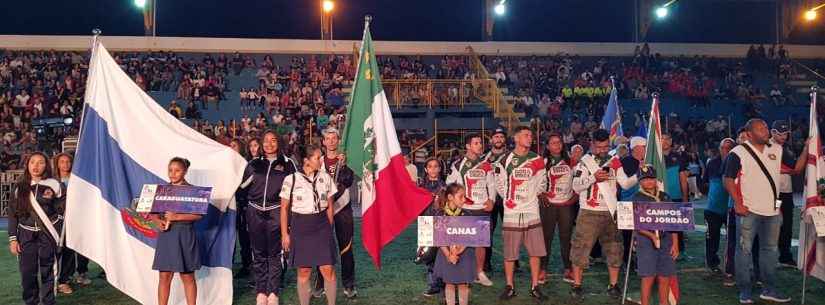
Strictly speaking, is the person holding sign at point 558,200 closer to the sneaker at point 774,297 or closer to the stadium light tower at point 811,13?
the sneaker at point 774,297

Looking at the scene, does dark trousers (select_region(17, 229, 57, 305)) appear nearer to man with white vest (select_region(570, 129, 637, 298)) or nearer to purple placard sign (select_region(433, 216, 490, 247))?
purple placard sign (select_region(433, 216, 490, 247))

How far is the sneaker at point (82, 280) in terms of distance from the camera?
27.2 ft

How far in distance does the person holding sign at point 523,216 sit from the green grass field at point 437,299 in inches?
12.1

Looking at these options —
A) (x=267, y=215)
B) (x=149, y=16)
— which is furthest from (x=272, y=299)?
(x=149, y=16)

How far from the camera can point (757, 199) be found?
6.98 metres

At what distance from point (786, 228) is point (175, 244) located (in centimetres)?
776

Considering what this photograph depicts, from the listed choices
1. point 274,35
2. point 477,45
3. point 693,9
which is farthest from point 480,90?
point 693,9

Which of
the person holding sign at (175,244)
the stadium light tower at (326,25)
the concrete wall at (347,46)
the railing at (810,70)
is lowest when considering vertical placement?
the person holding sign at (175,244)

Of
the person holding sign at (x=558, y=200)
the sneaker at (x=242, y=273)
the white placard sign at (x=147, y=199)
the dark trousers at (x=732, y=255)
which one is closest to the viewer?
the white placard sign at (x=147, y=199)

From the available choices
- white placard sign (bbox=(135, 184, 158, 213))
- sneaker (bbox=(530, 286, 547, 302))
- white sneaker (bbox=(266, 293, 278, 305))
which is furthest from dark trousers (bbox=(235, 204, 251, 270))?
sneaker (bbox=(530, 286, 547, 302))

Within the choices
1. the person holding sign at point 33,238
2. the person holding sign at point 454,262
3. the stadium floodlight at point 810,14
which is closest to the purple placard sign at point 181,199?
the person holding sign at point 33,238

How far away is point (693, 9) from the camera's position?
111 ft

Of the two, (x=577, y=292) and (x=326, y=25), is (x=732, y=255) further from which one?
(x=326, y=25)

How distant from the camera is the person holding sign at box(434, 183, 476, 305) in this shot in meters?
6.29
